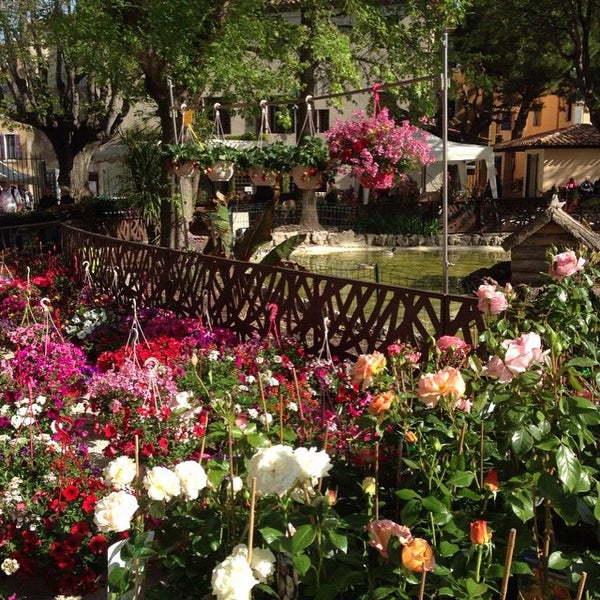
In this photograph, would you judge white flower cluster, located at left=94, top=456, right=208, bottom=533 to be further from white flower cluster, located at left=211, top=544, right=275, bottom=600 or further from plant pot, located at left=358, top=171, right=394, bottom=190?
plant pot, located at left=358, top=171, right=394, bottom=190

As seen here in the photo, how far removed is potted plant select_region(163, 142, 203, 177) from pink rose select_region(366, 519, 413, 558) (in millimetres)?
7208

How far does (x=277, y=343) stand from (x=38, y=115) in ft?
67.0

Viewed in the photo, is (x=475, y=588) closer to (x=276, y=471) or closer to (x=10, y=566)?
(x=276, y=471)

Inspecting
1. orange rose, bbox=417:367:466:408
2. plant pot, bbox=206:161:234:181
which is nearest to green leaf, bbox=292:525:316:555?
orange rose, bbox=417:367:466:408

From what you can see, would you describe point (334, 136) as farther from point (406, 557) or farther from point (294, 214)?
point (294, 214)

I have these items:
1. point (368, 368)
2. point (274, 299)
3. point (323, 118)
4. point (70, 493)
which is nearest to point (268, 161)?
point (274, 299)

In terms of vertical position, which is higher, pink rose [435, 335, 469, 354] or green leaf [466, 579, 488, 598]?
pink rose [435, 335, 469, 354]

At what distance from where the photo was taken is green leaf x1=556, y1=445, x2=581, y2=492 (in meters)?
2.06

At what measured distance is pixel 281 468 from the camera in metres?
2.03

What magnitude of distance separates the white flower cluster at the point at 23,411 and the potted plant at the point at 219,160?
4.27m

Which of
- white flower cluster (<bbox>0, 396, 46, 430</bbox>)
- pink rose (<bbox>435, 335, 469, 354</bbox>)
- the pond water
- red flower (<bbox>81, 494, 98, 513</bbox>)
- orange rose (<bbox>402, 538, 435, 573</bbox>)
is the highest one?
pink rose (<bbox>435, 335, 469, 354</bbox>)

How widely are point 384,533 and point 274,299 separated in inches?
206

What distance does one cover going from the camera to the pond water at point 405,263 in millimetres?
A: 14055

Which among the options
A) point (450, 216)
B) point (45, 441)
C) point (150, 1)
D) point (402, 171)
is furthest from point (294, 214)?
point (45, 441)
